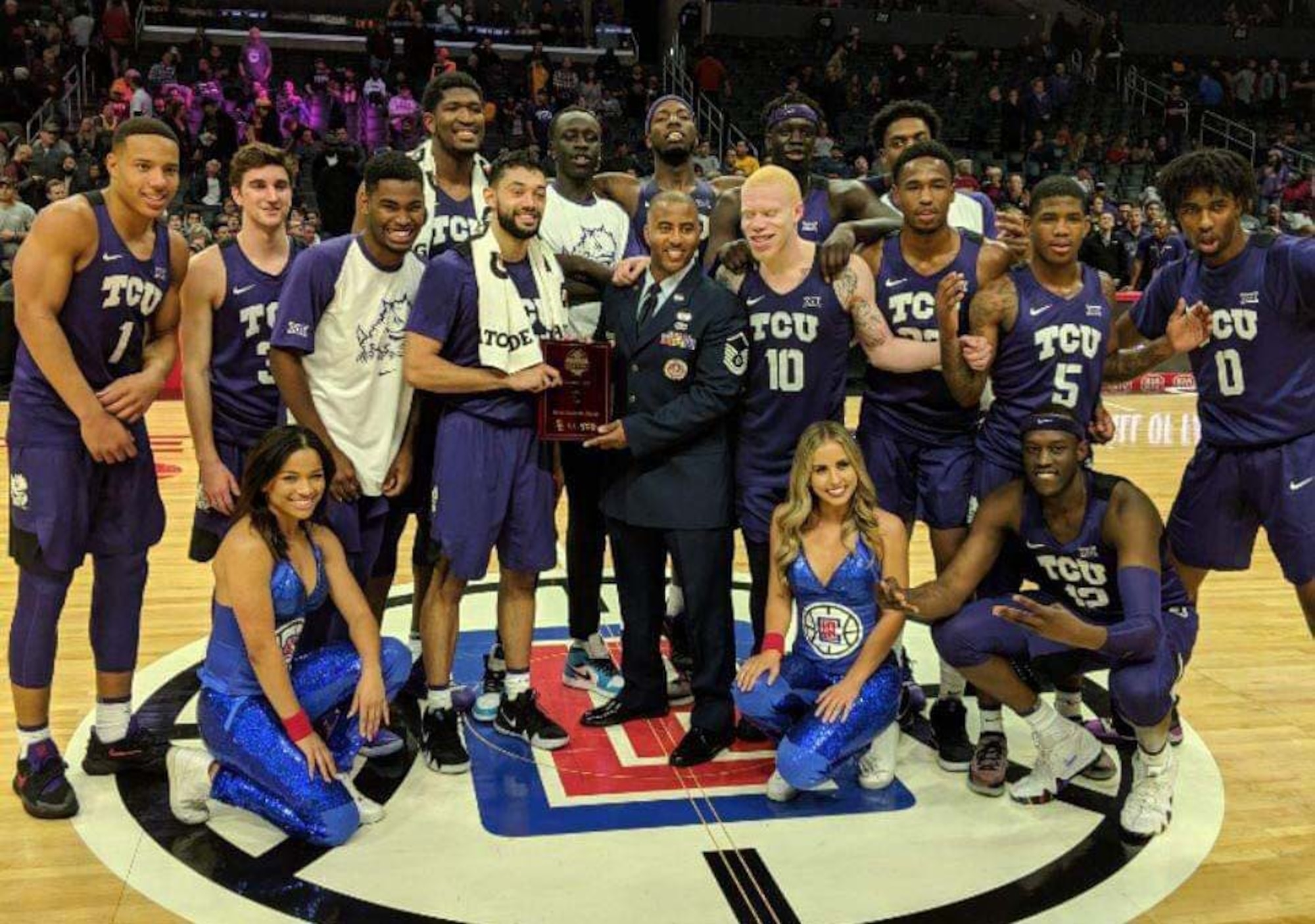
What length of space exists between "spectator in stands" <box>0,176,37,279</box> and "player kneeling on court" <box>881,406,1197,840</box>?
974 cm

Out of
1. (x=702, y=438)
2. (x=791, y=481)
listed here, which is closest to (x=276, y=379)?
(x=702, y=438)

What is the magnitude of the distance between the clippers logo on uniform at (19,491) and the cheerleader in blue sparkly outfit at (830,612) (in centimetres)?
219

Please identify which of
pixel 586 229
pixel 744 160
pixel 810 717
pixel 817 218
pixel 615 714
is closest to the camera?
pixel 810 717

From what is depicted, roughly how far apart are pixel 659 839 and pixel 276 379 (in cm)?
179

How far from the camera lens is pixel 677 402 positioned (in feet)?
13.8

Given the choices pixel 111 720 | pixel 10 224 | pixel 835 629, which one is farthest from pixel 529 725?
pixel 10 224

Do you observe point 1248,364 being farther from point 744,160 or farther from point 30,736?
point 744,160

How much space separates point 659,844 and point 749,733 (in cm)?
83

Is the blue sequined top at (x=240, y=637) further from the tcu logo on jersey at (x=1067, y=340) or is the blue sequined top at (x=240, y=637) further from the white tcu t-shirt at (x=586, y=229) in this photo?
the tcu logo on jersey at (x=1067, y=340)

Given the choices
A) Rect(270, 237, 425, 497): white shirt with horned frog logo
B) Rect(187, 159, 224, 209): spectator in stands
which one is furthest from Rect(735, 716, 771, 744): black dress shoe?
Rect(187, 159, 224, 209): spectator in stands

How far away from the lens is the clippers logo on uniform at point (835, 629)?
4.08 meters

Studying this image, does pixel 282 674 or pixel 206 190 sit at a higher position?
pixel 206 190

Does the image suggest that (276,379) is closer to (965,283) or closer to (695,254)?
(695,254)

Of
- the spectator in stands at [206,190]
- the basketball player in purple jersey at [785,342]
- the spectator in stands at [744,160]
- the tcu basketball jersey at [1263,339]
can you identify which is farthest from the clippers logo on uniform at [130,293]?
the spectator in stands at [206,190]
